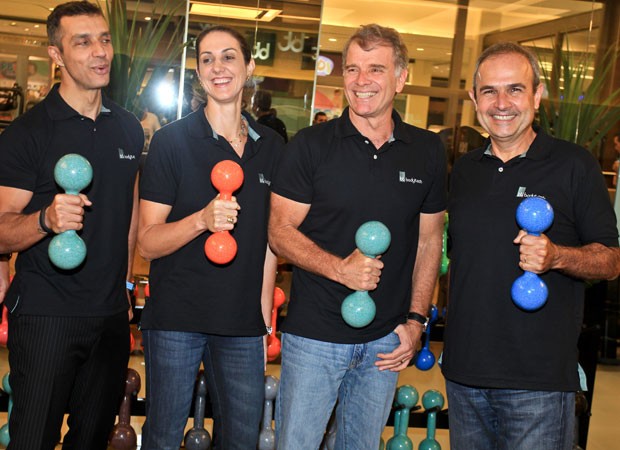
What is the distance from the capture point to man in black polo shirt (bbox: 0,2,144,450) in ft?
7.79

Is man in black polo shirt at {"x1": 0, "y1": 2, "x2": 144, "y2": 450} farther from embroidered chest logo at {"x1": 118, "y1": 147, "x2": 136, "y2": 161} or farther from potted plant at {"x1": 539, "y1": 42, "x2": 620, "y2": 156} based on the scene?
potted plant at {"x1": 539, "y1": 42, "x2": 620, "y2": 156}

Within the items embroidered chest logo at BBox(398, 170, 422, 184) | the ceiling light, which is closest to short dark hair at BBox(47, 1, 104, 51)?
embroidered chest logo at BBox(398, 170, 422, 184)

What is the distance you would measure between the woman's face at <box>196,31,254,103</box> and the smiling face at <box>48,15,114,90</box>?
0.32m

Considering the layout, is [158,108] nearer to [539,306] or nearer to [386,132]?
[386,132]

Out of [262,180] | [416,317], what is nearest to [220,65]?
[262,180]

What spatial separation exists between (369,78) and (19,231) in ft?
3.72

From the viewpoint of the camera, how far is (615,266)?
7.48 feet

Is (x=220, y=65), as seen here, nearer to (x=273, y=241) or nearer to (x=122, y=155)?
(x=122, y=155)

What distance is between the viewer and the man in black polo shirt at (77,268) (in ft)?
7.79

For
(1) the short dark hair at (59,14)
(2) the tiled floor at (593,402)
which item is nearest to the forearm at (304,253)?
(1) the short dark hair at (59,14)

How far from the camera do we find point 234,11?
538 centimetres

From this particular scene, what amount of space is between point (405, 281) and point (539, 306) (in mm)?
435

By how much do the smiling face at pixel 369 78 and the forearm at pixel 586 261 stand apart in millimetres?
680

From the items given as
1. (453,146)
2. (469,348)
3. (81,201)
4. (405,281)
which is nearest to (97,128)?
(81,201)
